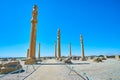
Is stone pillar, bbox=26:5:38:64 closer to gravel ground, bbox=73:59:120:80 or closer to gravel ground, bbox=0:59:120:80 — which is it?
gravel ground, bbox=0:59:120:80

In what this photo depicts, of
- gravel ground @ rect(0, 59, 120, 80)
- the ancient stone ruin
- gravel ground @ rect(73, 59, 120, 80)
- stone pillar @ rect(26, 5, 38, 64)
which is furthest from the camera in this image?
stone pillar @ rect(26, 5, 38, 64)

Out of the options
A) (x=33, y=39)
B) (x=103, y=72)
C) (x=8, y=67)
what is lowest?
(x=103, y=72)

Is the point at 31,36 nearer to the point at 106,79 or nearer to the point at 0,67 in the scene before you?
the point at 0,67

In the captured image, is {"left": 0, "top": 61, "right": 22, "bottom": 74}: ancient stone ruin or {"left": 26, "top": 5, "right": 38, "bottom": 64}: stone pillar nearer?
{"left": 0, "top": 61, "right": 22, "bottom": 74}: ancient stone ruin

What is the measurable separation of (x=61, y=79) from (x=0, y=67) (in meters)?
6.73

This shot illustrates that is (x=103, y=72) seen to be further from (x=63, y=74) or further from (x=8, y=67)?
(x=8, y=67)

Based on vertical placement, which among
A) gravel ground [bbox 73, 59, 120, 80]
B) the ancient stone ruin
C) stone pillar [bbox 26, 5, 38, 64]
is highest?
stone pillar [bbox 26, 5, 38, 64]

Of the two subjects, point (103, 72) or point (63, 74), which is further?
point (103, 72)

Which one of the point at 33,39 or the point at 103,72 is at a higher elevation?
the point at 33,39

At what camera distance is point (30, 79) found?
28.1 feet

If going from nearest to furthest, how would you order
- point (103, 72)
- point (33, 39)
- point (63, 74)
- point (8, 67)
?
point (63, 74) < point (103, 72) < point (8, 67) < point (33, 39)

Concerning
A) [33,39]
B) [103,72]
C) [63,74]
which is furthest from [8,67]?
[33,39]

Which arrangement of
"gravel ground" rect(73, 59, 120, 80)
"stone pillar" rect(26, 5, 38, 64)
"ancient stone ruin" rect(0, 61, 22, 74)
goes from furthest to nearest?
"stone pillar" rect(26, 5, 38, 64)
"ancient stone ruin" rect(0, 61, 22, 74)
"gravel ground" rect(73, 59, 120, 80)

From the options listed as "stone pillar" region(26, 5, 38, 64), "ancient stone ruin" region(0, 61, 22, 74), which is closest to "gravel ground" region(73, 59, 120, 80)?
"ancient stone ruin" region(0, 61, 22, 74)
